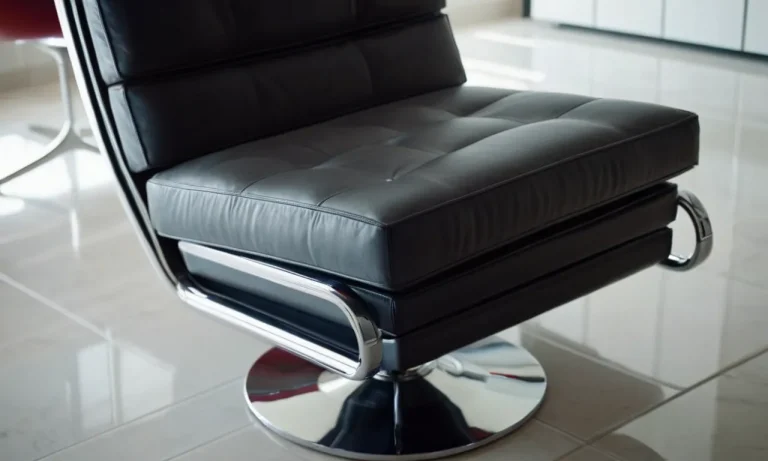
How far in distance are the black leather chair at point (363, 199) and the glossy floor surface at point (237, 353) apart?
0.24 feet

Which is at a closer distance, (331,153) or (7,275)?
(331,153)

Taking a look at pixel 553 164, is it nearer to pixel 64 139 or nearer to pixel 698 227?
pixel 698 227

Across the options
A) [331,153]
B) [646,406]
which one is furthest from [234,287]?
[646,406]

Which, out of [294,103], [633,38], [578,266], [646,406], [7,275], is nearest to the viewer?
[578,266]

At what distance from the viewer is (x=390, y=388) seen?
1.66m

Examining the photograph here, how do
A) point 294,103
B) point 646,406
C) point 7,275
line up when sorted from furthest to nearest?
point 7,275 → point 294,103 → point 646,406

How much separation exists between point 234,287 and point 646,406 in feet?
2.21

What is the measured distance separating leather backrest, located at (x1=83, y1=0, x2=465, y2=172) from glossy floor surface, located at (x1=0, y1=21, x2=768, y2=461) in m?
0.34

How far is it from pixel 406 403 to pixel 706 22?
313cm

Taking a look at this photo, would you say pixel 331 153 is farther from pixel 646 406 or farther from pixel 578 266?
pixel 646 406

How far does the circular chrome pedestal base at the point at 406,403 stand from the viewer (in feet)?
5.01

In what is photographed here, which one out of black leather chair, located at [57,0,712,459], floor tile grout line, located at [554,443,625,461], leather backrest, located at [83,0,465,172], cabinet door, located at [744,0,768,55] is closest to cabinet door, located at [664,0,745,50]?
cabinet door, located at [744,0,768,55]

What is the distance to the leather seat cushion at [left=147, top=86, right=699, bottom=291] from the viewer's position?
1.27m

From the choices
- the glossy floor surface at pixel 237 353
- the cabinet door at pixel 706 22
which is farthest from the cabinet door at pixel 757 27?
the glossy floor surface at pixel 237 353
